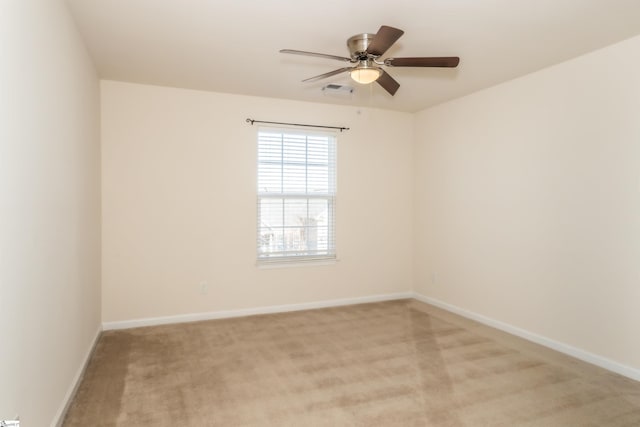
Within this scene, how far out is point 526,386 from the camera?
2.62 metres

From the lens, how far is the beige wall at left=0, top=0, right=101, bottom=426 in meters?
1.48

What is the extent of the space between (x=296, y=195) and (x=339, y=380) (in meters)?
2.36

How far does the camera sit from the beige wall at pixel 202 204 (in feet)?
12.6

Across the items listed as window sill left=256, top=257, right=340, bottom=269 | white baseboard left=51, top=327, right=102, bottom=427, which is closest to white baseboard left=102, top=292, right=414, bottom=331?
window sill left=256, top=257, right=340, bottom=269

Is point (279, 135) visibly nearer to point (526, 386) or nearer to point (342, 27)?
point (342, 27)

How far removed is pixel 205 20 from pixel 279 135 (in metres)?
1.97

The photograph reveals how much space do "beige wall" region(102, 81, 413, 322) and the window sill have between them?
59mm

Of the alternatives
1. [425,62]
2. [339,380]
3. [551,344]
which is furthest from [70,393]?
[551,344]

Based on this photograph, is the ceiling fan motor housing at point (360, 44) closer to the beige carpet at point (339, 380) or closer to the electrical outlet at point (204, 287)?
the beige carpet at point (339, 380)

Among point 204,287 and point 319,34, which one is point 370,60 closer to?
point 319,34

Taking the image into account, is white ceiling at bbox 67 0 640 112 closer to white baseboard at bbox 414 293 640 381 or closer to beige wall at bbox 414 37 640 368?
beige wall at bbox 414 37 640 368

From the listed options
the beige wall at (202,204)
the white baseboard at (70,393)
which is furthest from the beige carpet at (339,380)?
the beige wall at (202,204)

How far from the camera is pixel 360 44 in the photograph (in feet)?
8.35

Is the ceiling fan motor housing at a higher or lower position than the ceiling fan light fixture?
higher
